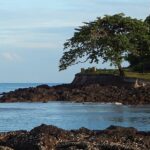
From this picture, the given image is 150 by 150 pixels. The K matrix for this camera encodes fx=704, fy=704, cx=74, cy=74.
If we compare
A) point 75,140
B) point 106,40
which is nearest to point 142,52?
point 106,40

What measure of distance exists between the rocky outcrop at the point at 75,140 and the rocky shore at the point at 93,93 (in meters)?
40.5

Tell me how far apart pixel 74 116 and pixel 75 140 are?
27.5 metres

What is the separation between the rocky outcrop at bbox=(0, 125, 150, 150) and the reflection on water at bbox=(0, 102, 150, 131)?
13.4 m

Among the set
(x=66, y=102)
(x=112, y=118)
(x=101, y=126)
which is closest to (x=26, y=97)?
(x=66, y=102)

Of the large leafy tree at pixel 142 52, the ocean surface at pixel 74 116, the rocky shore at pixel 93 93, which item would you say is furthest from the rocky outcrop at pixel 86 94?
the large leafy tree at pixel 142 52

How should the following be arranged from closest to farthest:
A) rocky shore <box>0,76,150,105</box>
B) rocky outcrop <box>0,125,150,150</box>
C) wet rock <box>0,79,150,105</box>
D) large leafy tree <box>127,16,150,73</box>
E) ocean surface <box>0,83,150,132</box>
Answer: rocky outcrop <box>0,125,150,150</box> → ocean surface <box>0,83,150,132</box> → wet rock <box>0,79,150,105</box> → rocky shore <box>0,76,150,105</box> → large leafy tree <box>127,16,150,73</box>

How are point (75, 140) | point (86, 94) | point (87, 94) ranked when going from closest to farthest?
point (75, 140)
point (87, 94)
point (86, 94)

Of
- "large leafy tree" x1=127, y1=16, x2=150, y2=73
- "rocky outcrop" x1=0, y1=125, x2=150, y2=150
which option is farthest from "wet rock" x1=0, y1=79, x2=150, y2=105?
"rocky outcrop" x1=0, y1=125, x2=150, y2=150

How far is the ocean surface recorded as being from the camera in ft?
150

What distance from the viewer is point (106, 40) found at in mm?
79562

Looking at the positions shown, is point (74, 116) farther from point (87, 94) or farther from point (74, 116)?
point (87, 94)

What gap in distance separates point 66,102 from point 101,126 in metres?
26.8

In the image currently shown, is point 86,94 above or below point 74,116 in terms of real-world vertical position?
above

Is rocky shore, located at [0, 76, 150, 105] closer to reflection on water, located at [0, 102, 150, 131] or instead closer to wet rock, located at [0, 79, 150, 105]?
wet rock, located at [0, 79, 150, 105]
